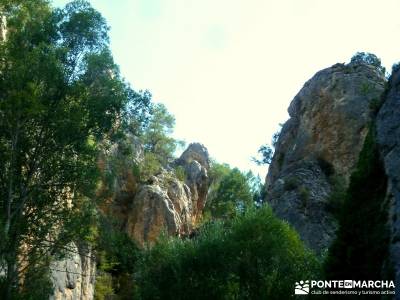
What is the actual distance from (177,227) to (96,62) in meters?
31.0

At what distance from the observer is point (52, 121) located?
2336cm

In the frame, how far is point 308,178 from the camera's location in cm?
Result: 3838

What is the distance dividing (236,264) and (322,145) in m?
Result: 17.8

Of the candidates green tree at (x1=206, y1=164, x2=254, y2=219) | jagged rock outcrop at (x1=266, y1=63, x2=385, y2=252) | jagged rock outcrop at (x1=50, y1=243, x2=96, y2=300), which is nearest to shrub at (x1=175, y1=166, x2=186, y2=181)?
green tree at (x1=206, y1=164, x2=254, y2=219)

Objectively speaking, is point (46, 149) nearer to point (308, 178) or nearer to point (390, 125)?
point (390, 125)

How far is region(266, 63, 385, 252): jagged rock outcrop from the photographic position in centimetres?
3538

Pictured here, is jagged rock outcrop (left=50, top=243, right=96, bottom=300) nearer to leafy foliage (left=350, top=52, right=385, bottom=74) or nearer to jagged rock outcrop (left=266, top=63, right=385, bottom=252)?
jagged rock outcrop (left=266, top=63, right=385, bottom=252)

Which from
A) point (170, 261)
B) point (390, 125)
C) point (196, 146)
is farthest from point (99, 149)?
point (196, 146)

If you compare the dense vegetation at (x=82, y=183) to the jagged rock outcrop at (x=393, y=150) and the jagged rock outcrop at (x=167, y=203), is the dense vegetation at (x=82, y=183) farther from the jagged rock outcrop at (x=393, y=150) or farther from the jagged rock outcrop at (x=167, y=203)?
the jagged rock outcrop at (x=167, y=203)

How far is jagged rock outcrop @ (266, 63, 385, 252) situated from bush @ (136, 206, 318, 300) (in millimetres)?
7542
